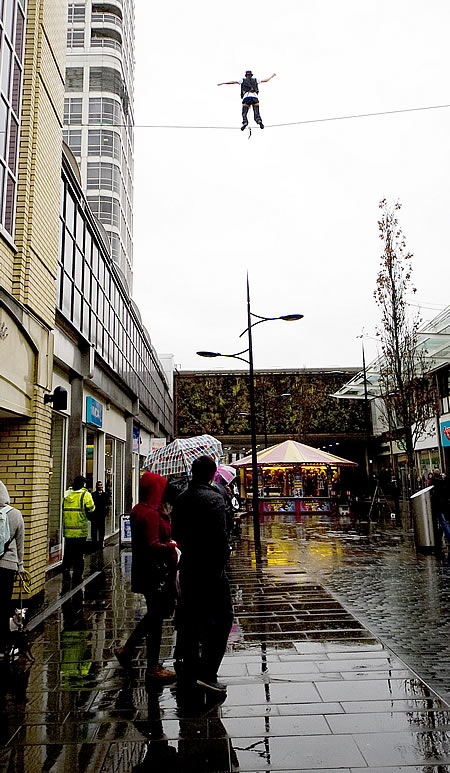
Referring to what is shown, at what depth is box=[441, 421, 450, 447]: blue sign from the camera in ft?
113

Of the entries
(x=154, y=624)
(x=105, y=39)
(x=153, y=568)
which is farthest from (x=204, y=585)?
(x=105, y=39)

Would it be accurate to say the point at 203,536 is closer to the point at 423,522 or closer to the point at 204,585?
the point at 204,585

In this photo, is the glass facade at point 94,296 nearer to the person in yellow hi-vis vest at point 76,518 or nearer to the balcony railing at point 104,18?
the person in yellow hi-vis vest at point 76,518

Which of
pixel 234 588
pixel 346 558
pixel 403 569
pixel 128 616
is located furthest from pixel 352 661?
pixel 346 558

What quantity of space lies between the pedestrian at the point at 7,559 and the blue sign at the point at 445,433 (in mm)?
32095

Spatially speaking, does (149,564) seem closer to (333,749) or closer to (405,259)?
(333,749)

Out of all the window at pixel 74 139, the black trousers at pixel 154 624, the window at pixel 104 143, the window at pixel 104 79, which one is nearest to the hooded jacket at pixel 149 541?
the black trousers at pixel 154 624

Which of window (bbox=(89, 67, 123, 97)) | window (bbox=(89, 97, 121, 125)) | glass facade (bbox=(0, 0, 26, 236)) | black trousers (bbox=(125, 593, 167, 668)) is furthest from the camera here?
window (bbox=(89, 67, 123, 97))

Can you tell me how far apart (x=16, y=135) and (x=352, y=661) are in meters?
8.23

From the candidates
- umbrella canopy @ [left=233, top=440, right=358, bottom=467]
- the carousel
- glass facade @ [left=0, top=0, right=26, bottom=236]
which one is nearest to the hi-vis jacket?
glass facade @ [left=0, top=0, right=26, bottom=236]

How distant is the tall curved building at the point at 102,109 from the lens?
3928 cm

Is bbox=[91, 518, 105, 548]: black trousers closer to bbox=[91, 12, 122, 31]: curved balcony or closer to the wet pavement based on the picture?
the wet pavement

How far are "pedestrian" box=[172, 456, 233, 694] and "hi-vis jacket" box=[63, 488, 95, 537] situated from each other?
578cm

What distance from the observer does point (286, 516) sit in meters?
30.5
